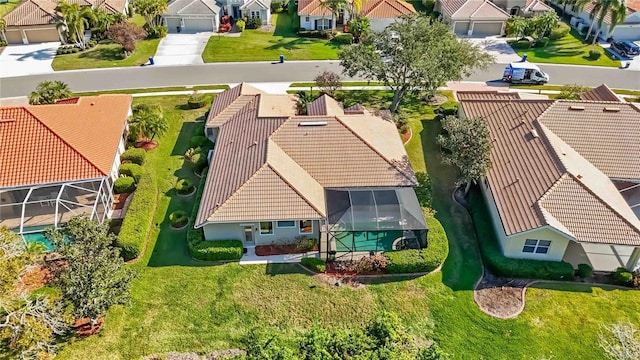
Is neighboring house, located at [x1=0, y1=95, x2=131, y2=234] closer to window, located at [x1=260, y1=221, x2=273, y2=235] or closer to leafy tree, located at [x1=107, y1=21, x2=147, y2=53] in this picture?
window, located at [x1=260, y1=221, x2=273, y2=235]

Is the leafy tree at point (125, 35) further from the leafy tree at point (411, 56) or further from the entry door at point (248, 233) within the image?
the entry door at point (248, 233)

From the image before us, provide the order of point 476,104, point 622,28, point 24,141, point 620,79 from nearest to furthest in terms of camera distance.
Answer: point 24,141 → point 476,104 → point 620,79 → point 622,28

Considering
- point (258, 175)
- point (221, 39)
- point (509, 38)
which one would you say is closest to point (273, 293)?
point (258, 175)

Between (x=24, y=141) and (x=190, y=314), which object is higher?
(x=24, y=141)

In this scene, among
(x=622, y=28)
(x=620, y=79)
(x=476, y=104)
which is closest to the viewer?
(x=476, y=104)

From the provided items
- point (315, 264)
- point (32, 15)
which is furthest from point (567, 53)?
point (32, 15)

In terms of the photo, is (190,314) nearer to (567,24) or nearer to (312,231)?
(312,231)
